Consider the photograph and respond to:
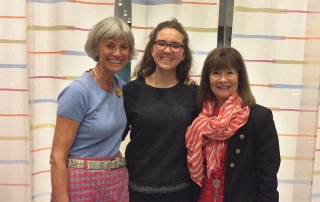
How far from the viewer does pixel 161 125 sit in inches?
54.0

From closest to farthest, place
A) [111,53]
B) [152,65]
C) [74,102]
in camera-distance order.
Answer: [74,102] < [111,53] < [152,65]

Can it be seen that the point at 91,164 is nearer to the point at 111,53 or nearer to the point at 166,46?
the point at 111,53

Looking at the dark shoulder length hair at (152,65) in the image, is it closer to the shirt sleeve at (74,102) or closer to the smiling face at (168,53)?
the smiling face at (168,53)

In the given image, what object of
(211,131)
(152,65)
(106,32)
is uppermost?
(106,32)

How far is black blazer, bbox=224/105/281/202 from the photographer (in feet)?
4.18

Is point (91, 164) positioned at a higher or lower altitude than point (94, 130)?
lower

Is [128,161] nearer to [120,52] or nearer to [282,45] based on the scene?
[120,52]

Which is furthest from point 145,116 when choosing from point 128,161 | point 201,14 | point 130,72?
point 201,14

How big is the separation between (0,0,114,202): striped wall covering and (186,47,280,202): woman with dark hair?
920 millimetres

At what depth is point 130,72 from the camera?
6.70 ft

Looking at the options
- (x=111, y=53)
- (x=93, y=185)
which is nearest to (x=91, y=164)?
(x=93, y=185)

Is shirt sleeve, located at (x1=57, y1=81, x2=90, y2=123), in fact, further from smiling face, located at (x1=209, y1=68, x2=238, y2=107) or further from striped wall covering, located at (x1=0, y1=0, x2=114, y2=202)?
striped wall covering, located at (x1=0, y1=0, x2=114, y2=202)

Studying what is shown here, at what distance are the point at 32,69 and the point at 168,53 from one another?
952 mm

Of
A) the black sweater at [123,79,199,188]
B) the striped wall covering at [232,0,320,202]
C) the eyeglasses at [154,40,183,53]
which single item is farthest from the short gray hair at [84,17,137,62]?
the striped wall covering at [232,0,320,202]
